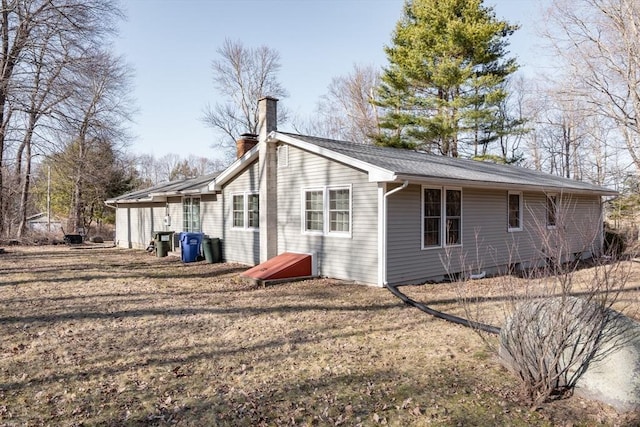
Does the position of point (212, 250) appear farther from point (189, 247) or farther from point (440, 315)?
point (440, 315)

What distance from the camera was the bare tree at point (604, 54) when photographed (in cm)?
1586

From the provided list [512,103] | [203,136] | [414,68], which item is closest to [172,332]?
[414,68]

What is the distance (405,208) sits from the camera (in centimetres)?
966

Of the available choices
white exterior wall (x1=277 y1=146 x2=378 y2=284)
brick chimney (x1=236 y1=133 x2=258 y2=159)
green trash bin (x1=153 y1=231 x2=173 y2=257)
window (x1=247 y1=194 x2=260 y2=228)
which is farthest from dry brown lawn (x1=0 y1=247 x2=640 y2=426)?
green trash bin (x1=153 y1=231 x2=173 y2=257)

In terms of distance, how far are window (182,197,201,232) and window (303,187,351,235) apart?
20.4 ft

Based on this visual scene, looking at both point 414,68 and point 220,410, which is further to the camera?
point 414,68

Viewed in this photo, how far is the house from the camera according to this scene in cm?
946

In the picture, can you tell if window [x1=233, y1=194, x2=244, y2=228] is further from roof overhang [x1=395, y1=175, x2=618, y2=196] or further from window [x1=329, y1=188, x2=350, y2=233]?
roof overhang [x1=395, y1=175, x2=618, y2=196]

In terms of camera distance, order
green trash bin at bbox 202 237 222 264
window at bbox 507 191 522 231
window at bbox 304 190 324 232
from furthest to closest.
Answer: green trash bin at bbox 202 237 222 264
window at bbox 507 191 522 231
window at bbox 304 190 324 232

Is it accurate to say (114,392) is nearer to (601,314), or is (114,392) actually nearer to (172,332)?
(172,332)

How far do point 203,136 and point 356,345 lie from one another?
3177cm

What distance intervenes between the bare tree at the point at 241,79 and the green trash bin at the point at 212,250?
19455mm

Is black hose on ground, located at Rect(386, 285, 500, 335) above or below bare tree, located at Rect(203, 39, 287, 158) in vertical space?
below

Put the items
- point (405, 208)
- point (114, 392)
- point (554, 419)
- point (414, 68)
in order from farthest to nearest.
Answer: point (414, 68) → point (405, 208) → point (114, 392) → point (554, 419)
